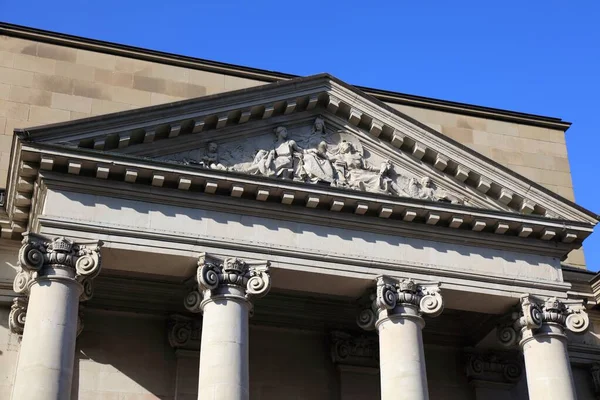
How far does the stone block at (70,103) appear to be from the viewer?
108 ft

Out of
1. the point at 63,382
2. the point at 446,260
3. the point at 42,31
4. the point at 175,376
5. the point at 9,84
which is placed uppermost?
the point at 42,31

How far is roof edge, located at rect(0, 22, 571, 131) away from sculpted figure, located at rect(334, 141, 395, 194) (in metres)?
8.89

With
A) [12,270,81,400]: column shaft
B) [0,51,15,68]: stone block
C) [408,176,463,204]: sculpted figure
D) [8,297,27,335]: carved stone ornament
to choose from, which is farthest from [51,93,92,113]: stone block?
[408,176,463,204]: sculpted figure

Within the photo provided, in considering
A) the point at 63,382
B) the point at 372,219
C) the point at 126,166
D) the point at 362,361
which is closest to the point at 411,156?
the point at 372,219

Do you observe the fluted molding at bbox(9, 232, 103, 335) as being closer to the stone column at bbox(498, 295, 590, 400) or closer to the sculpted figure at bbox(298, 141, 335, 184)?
the sculpted figure at bbox(298, 141, 335, 184)

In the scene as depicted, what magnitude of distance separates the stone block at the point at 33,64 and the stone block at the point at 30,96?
0.82 m

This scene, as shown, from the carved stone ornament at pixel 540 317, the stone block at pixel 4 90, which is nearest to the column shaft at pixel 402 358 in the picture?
the carved stone ornament at pixel 540 317

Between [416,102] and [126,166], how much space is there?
51.2 feet

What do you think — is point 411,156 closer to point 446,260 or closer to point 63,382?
point 446,260

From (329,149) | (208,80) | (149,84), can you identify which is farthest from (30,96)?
(329,149)

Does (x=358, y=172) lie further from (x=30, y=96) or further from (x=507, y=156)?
(x=507, y=156)

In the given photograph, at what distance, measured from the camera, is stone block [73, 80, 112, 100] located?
1323 inches

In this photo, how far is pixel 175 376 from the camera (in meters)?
28.5

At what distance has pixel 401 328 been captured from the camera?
86.7 feet
